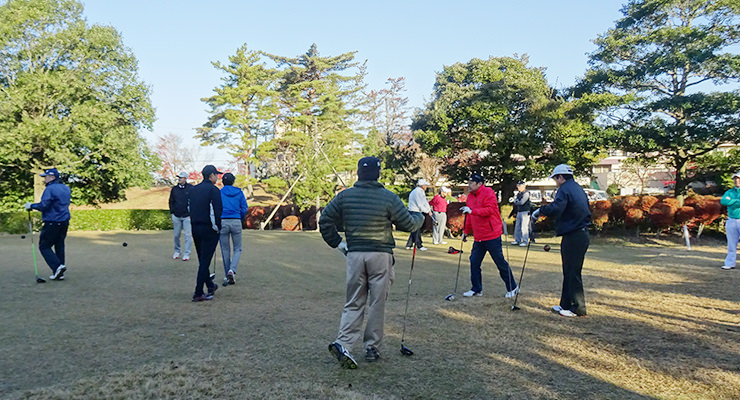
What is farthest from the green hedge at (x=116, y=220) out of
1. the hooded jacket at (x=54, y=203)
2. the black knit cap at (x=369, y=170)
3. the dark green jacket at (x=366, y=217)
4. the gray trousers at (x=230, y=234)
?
the black knit cap at (x=369, y=170)

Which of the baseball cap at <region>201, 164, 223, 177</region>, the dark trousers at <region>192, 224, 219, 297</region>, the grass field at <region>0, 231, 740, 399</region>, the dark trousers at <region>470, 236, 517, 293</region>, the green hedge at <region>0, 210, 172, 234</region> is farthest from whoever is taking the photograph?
the green hedge at <region>0, 210, 172, 234</region>

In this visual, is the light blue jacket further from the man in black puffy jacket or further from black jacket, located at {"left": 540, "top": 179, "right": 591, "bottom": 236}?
the man in black puffy jacket

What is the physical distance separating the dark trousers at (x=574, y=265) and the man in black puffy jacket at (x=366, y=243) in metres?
2.65

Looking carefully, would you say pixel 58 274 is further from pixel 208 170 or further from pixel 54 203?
pixel 208 170

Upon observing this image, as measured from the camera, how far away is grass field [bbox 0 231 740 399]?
144 inches

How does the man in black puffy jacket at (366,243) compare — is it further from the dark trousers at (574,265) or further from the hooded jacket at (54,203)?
the hooded jacket at (54,203)

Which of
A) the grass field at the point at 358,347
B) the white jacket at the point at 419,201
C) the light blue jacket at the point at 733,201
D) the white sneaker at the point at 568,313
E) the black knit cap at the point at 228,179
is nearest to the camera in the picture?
the grass field at the point at 358,347

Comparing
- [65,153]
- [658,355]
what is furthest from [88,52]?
[658,355]

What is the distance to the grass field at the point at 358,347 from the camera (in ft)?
12.0

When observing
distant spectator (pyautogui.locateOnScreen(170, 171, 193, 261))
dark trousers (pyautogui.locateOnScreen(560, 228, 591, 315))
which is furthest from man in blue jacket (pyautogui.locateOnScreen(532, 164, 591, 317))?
distant spectator (pyautogui.locateOnScreen(170, 171, 193, 261))

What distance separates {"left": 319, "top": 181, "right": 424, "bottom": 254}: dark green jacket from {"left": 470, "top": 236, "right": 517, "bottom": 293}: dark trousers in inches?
117

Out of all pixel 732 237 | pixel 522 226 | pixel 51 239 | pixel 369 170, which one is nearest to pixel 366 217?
pixel 369 170

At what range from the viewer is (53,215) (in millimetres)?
8141

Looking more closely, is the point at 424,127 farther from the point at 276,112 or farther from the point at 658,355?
the point at 658,355
